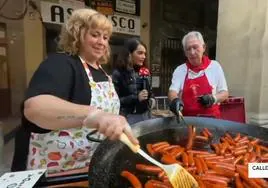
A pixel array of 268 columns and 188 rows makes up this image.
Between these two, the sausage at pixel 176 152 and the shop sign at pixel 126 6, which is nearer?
the sausage at pixel 176 152

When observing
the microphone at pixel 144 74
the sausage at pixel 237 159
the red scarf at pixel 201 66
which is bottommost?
the sausage at pixel 237 159

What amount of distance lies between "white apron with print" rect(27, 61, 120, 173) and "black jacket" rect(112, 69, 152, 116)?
1.46 m

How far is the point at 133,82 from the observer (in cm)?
321

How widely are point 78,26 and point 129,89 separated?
5.34 feet

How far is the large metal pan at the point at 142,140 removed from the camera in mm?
1437

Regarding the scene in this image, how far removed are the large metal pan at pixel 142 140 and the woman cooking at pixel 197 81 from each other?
50 cm

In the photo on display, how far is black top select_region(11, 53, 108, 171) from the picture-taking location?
4.42ft

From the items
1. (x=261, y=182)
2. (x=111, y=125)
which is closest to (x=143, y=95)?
(x=261, y=182)

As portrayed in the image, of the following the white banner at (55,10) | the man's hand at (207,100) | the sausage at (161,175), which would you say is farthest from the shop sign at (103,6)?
the sausage at (161,175)

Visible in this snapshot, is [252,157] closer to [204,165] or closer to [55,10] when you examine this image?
[204,165]

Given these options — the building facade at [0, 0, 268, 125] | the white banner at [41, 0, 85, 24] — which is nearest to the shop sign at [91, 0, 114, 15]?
the building facade at [0, 0, 268, 125]

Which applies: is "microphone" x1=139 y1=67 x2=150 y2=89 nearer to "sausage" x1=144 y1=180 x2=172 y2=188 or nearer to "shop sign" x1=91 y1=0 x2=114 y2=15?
"sausage" x1=144 y1=180 x2=172 y2=188

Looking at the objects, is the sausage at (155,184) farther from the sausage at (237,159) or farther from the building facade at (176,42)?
the building facade at (176,42)

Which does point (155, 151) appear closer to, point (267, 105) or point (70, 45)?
point (70, 45)
